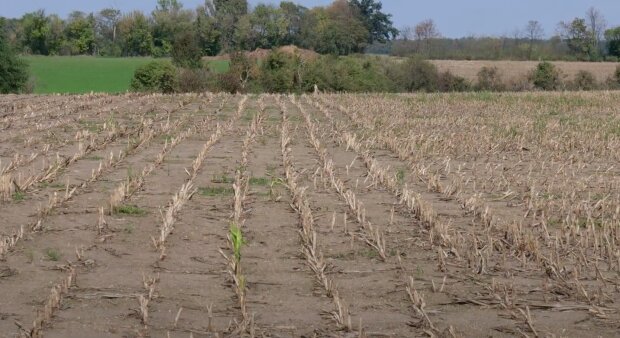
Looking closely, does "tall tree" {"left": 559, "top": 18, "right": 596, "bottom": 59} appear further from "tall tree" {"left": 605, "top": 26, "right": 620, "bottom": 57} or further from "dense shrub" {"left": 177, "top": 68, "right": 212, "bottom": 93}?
"dense shrub" {"left": 177, "top": 68, "right": 212, "bottom": 93}

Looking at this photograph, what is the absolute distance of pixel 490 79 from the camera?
57875 mm

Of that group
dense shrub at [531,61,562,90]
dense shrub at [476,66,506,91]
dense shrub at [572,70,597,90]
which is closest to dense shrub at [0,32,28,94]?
dense shrub at [476,66,506,91]

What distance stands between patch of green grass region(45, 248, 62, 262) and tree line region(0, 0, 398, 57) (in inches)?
2685

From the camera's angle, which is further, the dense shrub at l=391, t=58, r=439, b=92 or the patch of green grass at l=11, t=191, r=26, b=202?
the dense shrub at l=391, t=58, r=439, b=92

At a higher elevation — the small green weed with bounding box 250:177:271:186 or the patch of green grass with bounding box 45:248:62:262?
the small green weed with bounding box 250:177:271:186

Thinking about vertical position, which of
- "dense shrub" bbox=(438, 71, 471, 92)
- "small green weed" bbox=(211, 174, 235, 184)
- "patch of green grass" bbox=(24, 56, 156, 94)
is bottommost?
"patch of green grass" bbox=(24, 56, 156, 94)

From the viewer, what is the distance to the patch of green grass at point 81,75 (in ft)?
195

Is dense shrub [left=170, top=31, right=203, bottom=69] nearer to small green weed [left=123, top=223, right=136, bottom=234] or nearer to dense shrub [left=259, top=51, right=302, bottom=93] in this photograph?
dense shrub [left=259, top=51, right=302, bottom=93]

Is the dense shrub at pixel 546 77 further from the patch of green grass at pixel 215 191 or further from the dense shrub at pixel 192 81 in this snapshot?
the patch of green grass at pixel 215 191

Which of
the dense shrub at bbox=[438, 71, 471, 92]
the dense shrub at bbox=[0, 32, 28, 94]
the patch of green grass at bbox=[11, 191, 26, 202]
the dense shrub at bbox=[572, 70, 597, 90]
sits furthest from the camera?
the dense shrub at bbox=[438, 71, 471, 92]

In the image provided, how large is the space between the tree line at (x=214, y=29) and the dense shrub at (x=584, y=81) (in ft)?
86.2

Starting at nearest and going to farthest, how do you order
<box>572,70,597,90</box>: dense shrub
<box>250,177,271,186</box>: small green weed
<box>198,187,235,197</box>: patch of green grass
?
1. <box>198,187,235,197</box>: patch of green grass
2. <box>250,177,271,186</box>: small green weed
3. <box>572,70,597,90</box>: dense shrub

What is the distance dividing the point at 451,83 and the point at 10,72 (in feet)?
85.5

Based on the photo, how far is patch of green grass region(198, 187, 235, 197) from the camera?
11745 mm
